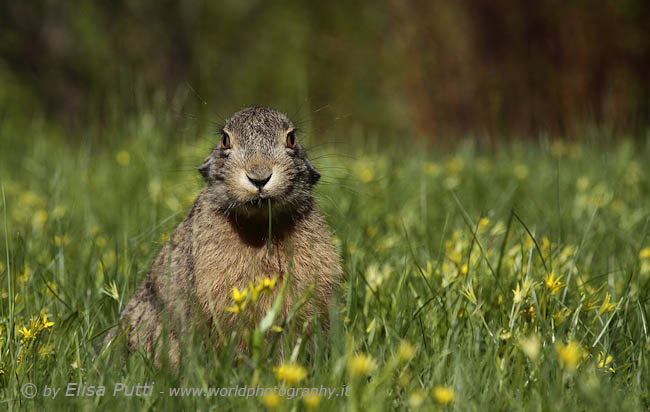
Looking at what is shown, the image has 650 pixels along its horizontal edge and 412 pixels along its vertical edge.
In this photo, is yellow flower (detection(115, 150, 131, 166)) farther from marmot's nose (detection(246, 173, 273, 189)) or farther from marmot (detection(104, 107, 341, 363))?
marmot's nose (detection(246, 173, 273, 189))

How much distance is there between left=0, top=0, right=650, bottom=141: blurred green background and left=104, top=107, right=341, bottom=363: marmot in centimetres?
278

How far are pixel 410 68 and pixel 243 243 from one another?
802 centimetres

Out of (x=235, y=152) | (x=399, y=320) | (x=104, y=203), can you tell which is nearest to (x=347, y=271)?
(x=399, y=320)

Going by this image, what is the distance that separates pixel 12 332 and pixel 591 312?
8.72 feet

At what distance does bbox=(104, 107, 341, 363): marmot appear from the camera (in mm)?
2957

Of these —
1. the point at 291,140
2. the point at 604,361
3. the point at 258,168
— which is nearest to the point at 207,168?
the point at 291,140

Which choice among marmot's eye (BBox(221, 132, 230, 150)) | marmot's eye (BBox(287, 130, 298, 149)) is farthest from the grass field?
marmot's eye (BBox(221, 132, 230, 150))

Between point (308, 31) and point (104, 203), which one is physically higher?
point (308, 31)

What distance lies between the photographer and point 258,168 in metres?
2.87

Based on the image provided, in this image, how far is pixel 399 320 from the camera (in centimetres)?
304

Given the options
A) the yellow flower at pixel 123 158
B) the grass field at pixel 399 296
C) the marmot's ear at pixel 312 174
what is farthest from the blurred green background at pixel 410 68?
the marmot's ear at pixel 312 174

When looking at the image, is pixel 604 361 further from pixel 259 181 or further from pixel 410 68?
pixel 410 68

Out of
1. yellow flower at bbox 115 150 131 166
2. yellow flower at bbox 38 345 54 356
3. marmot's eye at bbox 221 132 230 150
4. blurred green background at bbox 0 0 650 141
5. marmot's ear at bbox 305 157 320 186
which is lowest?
yellow flower at bbox 38 345 54 356

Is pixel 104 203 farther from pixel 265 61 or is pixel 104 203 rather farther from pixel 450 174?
pixel 265 61
